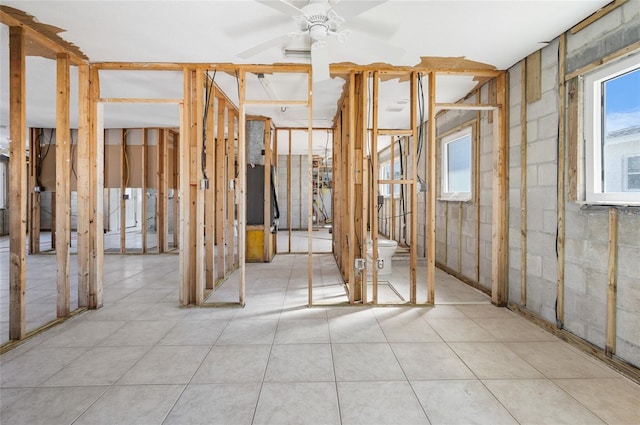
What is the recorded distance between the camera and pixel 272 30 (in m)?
2.63

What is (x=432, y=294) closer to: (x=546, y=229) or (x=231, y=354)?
(x=546, y=229)

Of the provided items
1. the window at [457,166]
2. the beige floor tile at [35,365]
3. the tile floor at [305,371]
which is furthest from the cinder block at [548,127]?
the beige floor tile at [35,365]

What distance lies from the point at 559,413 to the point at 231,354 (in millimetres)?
2005

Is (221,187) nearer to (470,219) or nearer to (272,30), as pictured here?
(272,30)

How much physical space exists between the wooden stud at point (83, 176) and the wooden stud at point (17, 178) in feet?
2.11

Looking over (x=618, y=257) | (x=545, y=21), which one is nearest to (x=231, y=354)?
(x=618, y=257)

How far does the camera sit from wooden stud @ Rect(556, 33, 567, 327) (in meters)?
2.62

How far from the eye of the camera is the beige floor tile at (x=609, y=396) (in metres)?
1.69

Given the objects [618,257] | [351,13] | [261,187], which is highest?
[351,13]

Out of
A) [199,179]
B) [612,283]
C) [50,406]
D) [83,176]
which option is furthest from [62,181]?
[612,283]

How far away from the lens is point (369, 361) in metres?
2.25

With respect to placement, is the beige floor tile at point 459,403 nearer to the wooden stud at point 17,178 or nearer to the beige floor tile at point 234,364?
the beige floor tile at point 234,364

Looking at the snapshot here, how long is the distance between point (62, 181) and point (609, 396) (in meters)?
4.39

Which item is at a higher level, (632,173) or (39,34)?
(39,34)
